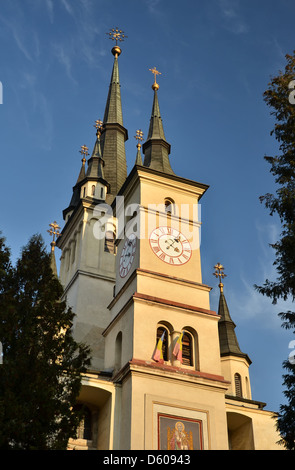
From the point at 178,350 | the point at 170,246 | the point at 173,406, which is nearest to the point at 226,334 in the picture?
the point at 170,246

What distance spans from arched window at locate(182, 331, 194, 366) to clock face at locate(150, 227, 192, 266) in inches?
144

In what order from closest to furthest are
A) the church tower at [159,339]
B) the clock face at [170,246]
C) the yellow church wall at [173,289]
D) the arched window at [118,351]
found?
the church tower at [159,339] → the arched window at [118,351] → the yellow church wall at [173,289] → the clock face at [170,246]

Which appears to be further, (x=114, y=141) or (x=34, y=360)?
(x=114, y=141)

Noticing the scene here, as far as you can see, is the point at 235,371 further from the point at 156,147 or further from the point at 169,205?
the point at 156,147

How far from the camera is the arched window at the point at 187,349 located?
1112 inches

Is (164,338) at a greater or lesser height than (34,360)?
greater

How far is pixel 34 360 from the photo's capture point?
1938 centimetres

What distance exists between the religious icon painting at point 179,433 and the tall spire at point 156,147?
13873 mm

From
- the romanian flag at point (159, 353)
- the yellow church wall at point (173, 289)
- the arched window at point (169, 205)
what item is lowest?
the romanian flag at point (159, 353)

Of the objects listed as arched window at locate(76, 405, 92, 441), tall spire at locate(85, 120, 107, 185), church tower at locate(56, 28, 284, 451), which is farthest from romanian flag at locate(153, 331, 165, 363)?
tall spire at locate(85, 120, 107, 185)

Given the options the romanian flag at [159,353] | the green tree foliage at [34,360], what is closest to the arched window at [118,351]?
the romanian flag at [159,353]

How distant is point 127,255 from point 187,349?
601 cm

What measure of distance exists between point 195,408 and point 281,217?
343 inches

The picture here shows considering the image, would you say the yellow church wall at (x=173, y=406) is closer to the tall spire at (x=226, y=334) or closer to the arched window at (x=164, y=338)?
the arched window at (x=164, y=338)
